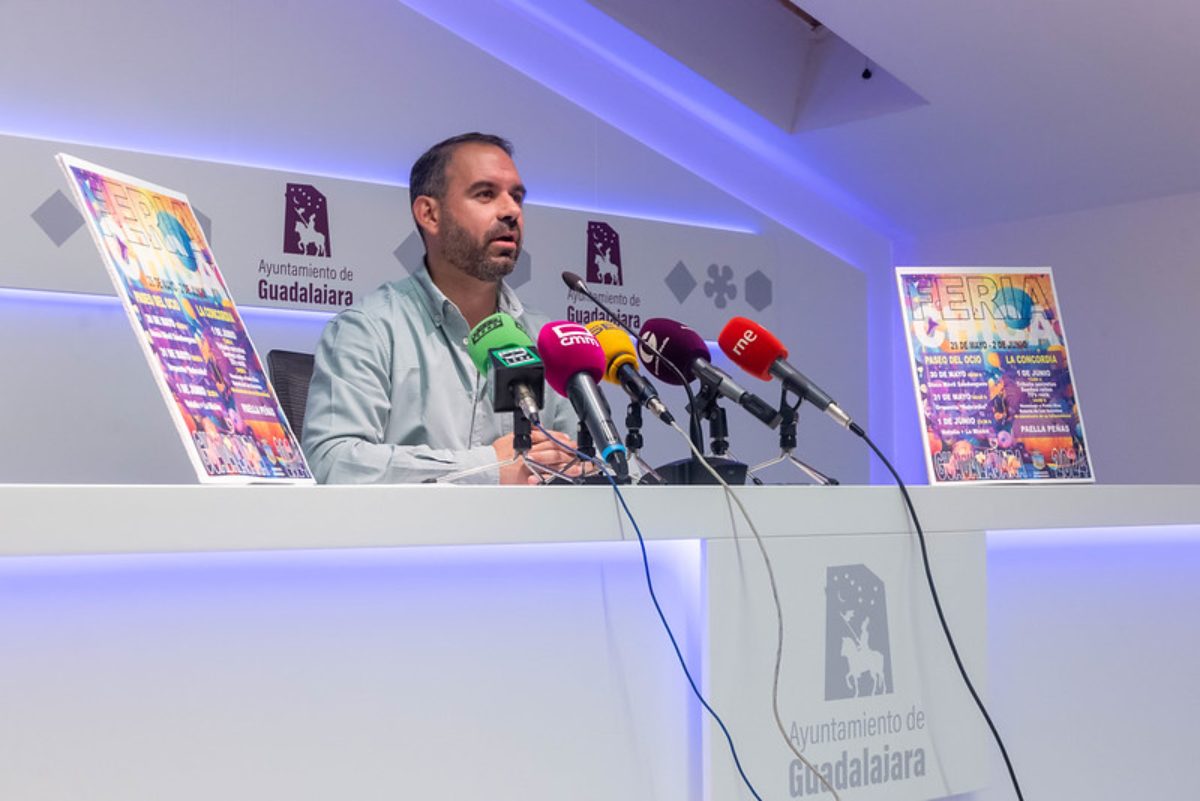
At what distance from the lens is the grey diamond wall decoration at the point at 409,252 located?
12.7ft

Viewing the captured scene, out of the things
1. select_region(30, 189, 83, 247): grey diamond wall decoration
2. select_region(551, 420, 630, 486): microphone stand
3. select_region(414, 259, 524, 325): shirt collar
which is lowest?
select_region(551, 420, 630, 486): microphone stand

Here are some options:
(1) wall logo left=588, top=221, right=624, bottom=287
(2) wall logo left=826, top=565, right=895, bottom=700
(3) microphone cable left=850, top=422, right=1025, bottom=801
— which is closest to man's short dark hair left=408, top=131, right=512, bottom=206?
(3) microphone cable left=850, top=422, right=1025, bottom=801

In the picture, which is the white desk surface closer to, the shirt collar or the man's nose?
the shirt collar

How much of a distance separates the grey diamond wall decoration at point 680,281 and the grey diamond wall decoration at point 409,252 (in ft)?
3.06

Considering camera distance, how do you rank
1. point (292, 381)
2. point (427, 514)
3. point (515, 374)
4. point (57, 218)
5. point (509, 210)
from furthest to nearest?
1. point (57, 218)
2. point (292, 381)
3. point (509, 210)
4. point (515, 374)
5. point (427, 514)

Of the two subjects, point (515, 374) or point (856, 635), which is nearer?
point (515, 374)

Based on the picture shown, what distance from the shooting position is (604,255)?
427cm

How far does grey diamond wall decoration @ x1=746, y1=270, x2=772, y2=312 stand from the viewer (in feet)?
15.0

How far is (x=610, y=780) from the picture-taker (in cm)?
134

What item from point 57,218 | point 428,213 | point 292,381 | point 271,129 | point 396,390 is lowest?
point 396,390

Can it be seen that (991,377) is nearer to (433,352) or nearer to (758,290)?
(433,352)

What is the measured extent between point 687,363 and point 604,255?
8.77 ft

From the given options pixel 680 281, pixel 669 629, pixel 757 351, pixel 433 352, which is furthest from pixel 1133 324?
pixel 669 629

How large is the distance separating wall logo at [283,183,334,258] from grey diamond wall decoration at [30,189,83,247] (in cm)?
59
